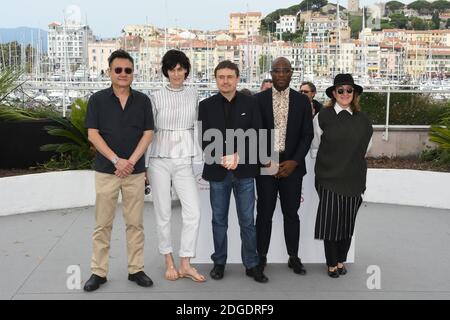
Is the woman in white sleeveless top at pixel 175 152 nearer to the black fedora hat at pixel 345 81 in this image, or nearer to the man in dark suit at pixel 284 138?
the man in dark suit at pixel 284 138

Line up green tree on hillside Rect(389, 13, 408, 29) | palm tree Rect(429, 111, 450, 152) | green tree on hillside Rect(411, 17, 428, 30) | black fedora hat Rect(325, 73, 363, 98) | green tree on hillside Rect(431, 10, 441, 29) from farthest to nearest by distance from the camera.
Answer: green tree on hillside Rect(431, 10, 441, 29) < green tree on hillside Rect(389, 13, 408, 29) < green tree on hillside Rect(411, 17, 428, 30) < palm tree Rect(429, 111, 450, 152) < black fedora hat Rect(325, 73, 363, 98)

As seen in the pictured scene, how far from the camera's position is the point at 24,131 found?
793cm

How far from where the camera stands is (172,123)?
15.0ft

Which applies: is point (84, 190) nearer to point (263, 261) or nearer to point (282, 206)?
point (263, 261)

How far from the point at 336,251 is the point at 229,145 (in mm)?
1296

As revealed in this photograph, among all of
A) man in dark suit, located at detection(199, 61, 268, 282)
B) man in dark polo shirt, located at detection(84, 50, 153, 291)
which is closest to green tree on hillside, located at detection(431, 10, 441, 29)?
man in dark suit, located at detection(199, 61, 268, 282)

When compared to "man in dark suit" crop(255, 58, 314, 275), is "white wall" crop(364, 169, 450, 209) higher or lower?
lower

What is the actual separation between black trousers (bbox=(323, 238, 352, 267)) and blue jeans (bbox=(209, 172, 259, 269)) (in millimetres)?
595

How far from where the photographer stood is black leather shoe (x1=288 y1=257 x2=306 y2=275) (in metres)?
4.95

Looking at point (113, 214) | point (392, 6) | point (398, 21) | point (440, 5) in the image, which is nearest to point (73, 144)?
point (113, 214)

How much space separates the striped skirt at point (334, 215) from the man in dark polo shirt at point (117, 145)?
144 cm

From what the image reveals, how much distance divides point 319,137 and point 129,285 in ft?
6.36

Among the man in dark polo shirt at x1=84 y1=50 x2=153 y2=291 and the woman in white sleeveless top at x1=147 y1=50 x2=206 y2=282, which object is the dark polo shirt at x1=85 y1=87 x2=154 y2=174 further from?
the woman in white sleeveless top at x1=147 y1=50 x2=206 y2=282

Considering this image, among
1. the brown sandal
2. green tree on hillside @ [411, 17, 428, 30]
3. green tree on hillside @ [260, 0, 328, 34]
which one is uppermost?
green tree on hillside @ [260, 0, 328, 34]
